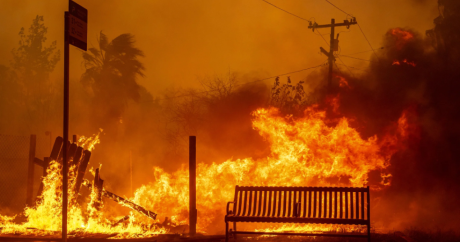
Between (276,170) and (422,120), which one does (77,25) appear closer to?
(276,170)

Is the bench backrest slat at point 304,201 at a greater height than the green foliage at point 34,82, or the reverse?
the green foliage at point 34,82

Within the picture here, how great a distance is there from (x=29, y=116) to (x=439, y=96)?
25.1 meters

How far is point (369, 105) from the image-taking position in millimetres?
13547

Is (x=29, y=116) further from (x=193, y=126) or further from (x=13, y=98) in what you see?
(x=193, y=126)

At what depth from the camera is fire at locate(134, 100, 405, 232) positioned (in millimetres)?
10516

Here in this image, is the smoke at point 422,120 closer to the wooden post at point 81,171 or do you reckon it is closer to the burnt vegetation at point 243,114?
the burnt vegetation at point 243,114

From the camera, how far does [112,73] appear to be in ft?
85.6

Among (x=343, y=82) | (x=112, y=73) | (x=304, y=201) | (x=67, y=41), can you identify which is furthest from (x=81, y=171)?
(x=112, y=73)

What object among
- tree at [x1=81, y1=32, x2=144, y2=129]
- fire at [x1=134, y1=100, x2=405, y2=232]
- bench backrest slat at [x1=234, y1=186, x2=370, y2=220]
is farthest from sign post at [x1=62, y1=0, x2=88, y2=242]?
tree at [x1=81, y1=32, x2=144, y2=129]

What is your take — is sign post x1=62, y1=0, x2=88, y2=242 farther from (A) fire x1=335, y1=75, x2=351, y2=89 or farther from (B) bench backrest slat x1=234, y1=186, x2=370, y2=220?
(A) fire x1=335, y1=75, x2=351, y2=89

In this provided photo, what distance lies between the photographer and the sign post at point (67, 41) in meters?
6.10

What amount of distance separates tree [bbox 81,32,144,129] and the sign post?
19787 millimetres

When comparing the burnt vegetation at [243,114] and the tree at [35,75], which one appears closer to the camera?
the burnt vegetation at [243,114]

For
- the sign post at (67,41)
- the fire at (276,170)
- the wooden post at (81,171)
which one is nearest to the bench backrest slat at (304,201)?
the fire at (276,170)
